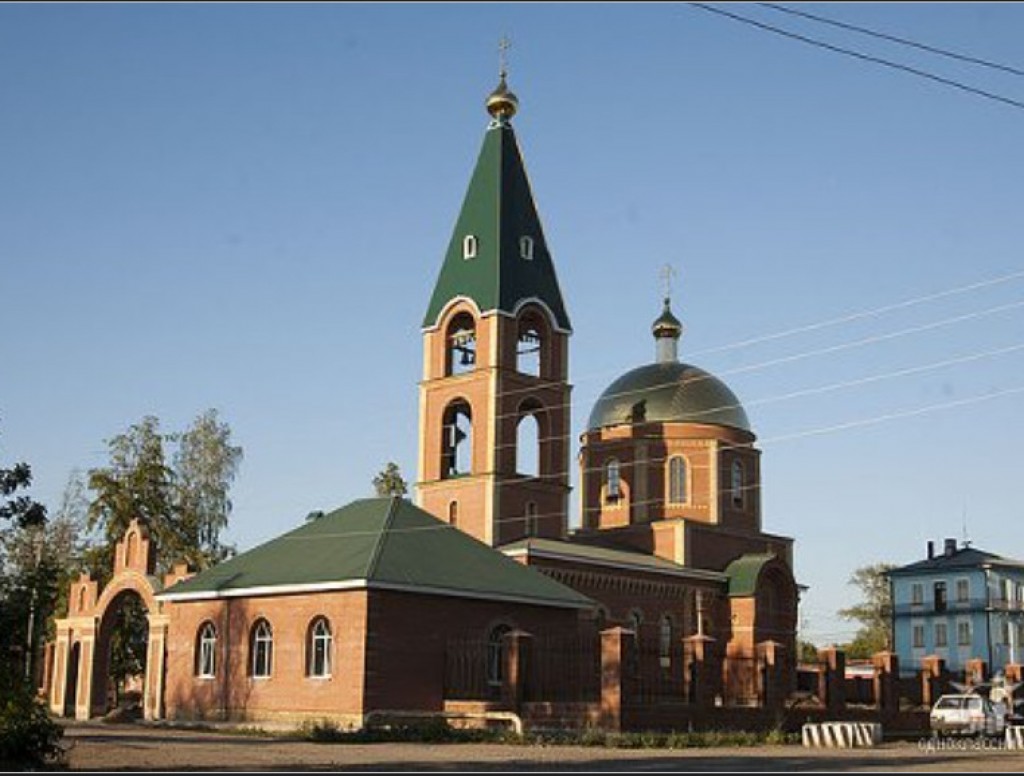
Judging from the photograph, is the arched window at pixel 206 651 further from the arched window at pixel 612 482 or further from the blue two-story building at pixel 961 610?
the blue two-story building at pixel 961 610

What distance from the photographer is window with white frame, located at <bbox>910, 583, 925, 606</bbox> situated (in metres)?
62.1

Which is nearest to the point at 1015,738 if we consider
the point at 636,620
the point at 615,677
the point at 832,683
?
the point at 832,683

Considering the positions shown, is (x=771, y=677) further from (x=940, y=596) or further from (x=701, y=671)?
(x=940, y=596)

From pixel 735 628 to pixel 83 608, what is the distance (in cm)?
2053

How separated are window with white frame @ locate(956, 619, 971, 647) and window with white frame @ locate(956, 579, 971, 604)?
946 mm

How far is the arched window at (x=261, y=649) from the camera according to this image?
3125cm

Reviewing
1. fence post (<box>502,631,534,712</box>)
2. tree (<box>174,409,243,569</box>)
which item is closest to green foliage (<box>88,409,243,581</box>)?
tree (<box>174,409,243,569</box>)

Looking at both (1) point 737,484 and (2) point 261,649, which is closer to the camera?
(2) point 261,649

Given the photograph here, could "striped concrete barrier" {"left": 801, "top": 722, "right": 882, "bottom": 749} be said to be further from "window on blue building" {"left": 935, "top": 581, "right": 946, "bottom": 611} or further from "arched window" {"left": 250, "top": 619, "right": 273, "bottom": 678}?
"window on blue building" {"left": 935, "top": 581, "right": 946, "bottom": 611}

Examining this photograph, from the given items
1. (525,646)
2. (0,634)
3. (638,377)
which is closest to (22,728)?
(0,634)

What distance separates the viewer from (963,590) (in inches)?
2381

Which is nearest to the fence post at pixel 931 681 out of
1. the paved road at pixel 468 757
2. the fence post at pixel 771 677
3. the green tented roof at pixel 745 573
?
the green tented roof at pixel 745 573

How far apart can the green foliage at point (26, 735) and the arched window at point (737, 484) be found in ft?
104

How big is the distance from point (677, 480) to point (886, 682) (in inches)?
417
